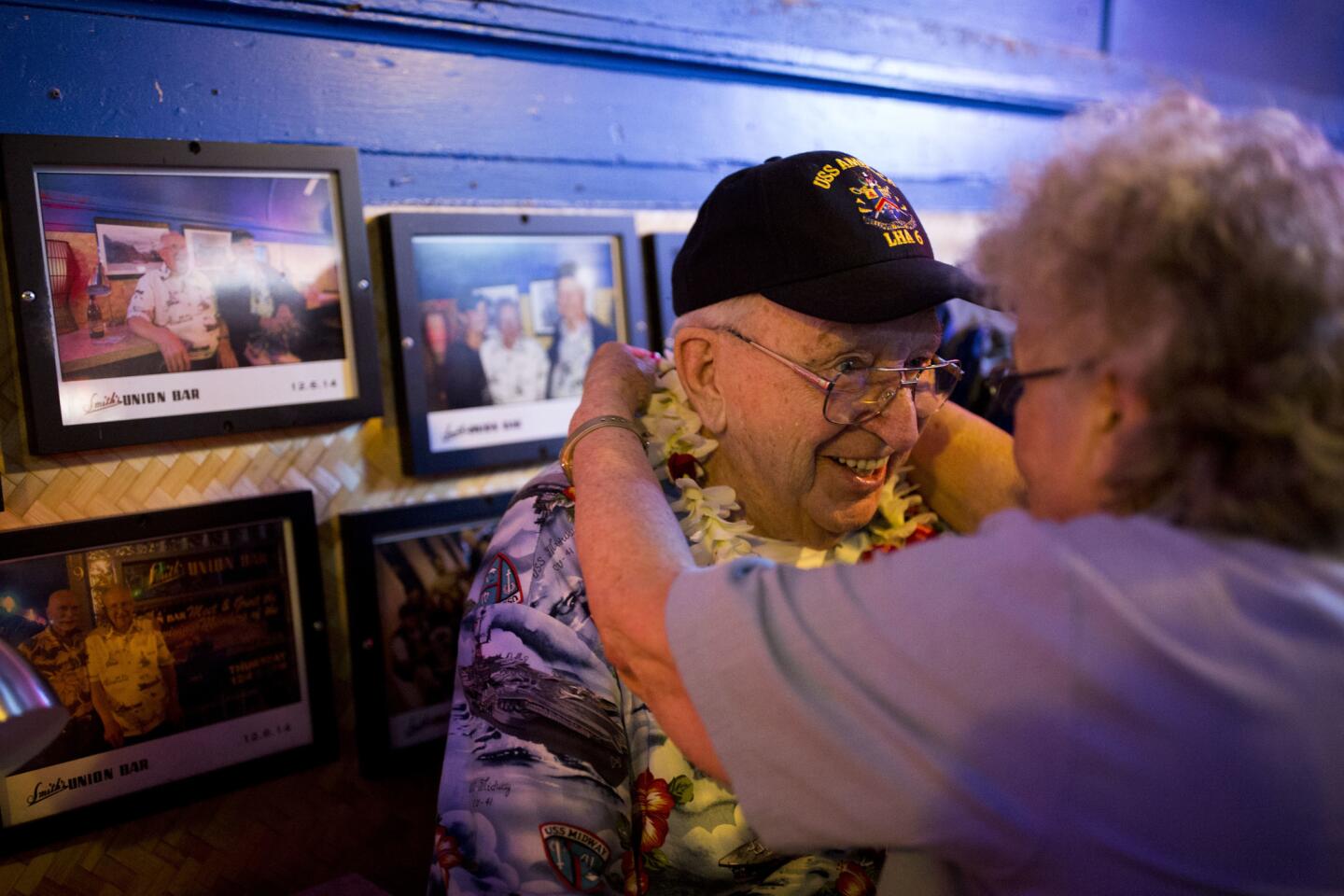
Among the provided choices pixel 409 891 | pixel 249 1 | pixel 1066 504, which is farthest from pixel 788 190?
pixel 409 891

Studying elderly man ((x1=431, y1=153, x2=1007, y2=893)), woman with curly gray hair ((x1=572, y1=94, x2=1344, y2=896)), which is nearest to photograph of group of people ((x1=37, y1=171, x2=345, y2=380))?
elderly man ((x1=431, y1=153, x2=1007, y2=893))

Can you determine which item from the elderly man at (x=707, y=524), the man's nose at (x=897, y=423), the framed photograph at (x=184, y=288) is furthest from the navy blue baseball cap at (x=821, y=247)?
the framed photograph at (x=184, y=288)

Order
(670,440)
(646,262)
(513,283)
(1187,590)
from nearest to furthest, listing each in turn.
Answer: (1187,590), (670,440), (513,283), (646,262)

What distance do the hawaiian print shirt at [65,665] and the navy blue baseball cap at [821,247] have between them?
108 centimetres

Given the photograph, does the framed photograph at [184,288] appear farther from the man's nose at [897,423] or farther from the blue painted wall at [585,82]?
the man's nose at [897,423]

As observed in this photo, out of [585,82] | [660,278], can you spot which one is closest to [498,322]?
[660,278]

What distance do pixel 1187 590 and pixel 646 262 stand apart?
4.74ft

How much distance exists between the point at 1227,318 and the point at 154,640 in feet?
4.85

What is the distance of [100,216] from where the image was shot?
137 centimetres

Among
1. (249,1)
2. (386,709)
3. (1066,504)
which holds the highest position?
(249,1)

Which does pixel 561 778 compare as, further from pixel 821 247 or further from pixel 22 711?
pixel 821 247

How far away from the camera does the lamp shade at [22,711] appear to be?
77cm

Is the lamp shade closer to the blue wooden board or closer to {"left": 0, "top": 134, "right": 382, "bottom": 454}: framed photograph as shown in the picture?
{"left": 0, "top": 134, "right": 382, "bottom": 454}: framed photograph

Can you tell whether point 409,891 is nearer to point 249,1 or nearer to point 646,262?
point 646,262
